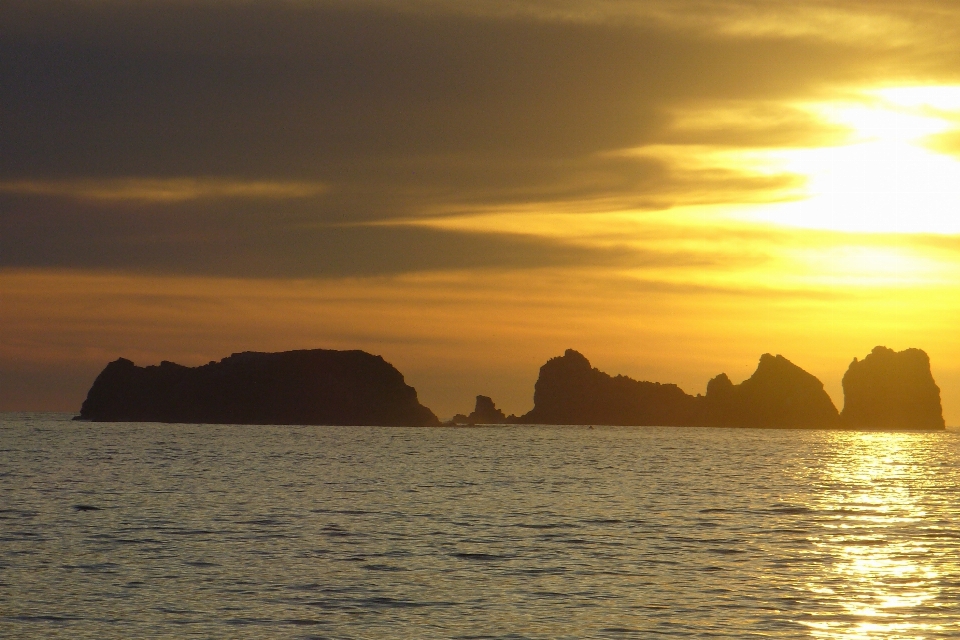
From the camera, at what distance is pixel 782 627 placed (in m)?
32.4

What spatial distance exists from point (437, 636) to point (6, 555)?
23229mm

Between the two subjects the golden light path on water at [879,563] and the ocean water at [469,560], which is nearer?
the golden light path on water at [879,563]

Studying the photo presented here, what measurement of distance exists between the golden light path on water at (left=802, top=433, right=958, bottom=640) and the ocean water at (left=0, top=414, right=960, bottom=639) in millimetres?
140

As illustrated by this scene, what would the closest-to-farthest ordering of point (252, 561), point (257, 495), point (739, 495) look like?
point (252, 561), point (257, 495), point (739, 495)

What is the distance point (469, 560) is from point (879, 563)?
55.7ft

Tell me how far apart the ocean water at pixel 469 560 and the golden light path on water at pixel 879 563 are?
140mm

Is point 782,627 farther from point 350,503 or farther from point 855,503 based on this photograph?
point 855,503

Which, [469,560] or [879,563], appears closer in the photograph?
[469,560]

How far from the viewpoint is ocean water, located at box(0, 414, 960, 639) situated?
3319 cm

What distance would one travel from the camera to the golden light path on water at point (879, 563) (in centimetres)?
3278

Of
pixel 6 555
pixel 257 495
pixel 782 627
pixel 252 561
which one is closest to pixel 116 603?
pixel 252 561

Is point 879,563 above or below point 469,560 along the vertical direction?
below

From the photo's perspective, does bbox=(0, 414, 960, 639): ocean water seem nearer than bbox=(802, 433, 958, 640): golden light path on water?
No

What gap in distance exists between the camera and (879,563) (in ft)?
152
